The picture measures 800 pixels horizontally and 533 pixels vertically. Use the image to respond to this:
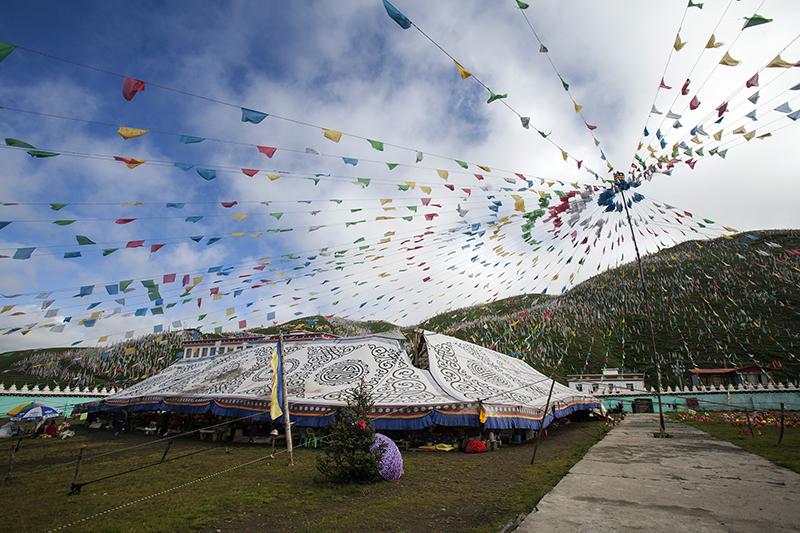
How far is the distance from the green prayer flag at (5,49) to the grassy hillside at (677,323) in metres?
48.2

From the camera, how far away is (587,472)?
33.7 ft

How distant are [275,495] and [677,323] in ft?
261

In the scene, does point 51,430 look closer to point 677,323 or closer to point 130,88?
point 130,88

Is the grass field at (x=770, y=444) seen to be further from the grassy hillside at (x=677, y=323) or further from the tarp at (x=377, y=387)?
the grassy hillside at (x=677, y=323)

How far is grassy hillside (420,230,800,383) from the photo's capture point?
190 feet

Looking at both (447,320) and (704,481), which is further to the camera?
(447,320)

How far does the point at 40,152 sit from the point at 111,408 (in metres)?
22.6

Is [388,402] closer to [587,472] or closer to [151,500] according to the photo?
[587,472]

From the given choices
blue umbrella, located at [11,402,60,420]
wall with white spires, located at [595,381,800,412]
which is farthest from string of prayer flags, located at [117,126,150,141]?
wall with white spires, located at [595,381,800,412]

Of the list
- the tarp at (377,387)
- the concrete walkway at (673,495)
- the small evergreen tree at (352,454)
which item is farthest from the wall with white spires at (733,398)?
the small evergreen tree at (352,454)

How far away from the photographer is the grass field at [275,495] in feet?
21.8

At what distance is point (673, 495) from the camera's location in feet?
25.2

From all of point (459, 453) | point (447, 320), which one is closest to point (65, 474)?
point (459, 453)

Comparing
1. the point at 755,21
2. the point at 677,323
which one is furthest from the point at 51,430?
the point at 677,323
